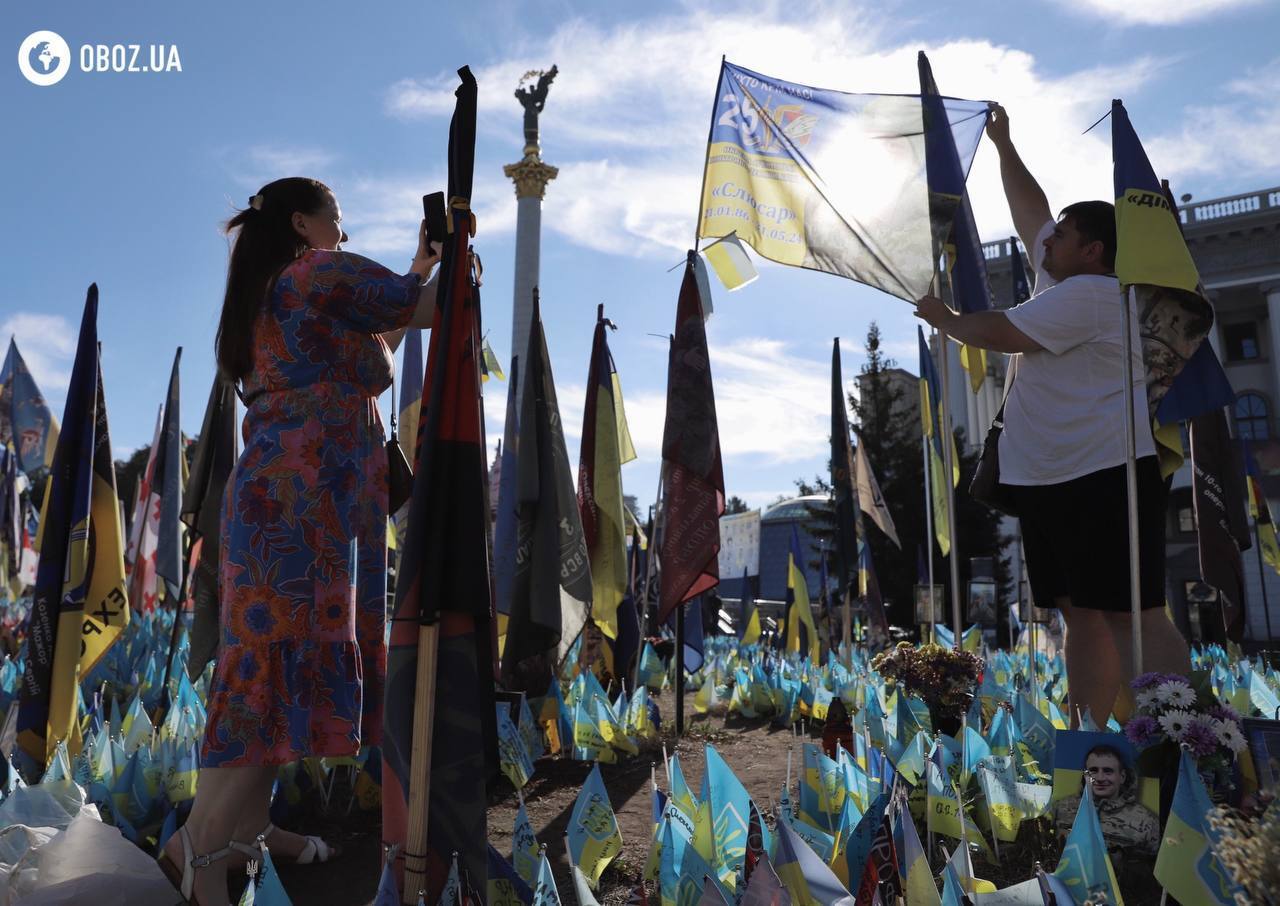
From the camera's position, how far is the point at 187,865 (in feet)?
7.56

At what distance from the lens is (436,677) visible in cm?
217

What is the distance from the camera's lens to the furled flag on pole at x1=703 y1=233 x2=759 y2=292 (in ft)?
19.4

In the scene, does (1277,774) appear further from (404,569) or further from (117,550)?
(117,550)

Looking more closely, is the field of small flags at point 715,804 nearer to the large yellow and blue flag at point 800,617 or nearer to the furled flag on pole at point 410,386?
the furled flag on pole at point 410,386

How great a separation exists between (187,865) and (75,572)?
1947 millimetres

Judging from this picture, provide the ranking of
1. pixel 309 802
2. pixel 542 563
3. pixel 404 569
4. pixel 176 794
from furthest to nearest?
Answer: pixel 542 563
pixel 309 802
pixel 176 794
pixel 404 569

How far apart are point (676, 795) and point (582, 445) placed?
3913 mm

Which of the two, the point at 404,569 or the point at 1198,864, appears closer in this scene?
the point at 1198,864

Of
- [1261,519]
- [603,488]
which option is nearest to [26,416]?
[603,488]

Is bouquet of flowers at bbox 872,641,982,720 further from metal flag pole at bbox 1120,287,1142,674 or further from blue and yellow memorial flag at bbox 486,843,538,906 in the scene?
blue and yellow memorial flag at bbox 486,843,538,906

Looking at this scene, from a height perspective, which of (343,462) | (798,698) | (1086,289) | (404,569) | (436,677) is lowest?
(798,698)

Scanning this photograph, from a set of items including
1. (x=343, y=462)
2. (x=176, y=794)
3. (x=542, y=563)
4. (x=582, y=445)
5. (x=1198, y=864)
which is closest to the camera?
(x=1198, y=864)

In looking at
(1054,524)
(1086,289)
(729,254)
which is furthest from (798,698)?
(1086,289)

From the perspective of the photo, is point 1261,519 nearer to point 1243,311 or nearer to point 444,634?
point 444,634
